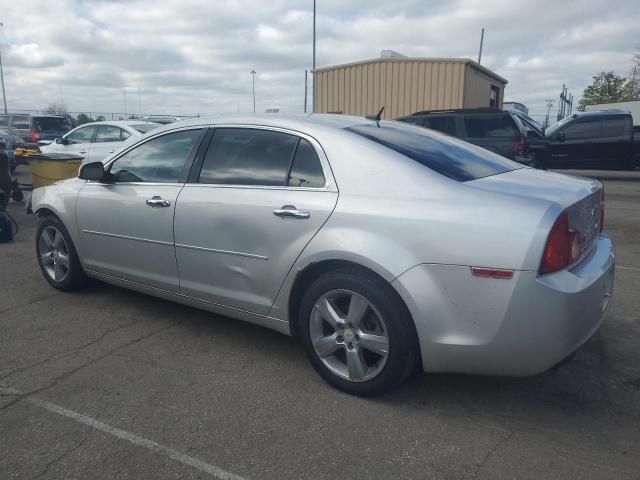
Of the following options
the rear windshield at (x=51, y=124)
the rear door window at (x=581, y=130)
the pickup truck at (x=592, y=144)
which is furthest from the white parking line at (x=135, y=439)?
the rear windshield at (x=51, y=124)

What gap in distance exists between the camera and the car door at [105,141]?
38.7 ft

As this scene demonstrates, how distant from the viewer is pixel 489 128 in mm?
12352

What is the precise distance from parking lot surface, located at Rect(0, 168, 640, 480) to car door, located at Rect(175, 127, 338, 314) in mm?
499

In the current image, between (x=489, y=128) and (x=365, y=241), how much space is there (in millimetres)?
10461

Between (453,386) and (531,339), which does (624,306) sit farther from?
(531,339)

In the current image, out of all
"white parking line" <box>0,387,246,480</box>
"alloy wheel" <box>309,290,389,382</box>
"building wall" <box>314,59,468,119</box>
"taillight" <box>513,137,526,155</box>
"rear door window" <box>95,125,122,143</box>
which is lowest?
"white parking line" <box>0,387,246,480</box>

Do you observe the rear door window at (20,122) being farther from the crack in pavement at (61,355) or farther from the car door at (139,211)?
the crack in pavement at (61,355)

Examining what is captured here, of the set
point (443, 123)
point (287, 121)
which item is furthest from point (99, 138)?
→ point (287, 121)

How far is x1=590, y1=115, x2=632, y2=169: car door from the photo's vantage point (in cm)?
1384

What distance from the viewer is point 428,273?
105 inches

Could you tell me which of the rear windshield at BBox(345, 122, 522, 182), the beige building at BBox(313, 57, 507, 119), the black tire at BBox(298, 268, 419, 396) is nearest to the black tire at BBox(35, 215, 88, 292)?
the black tire at BBox(298, 268, 419, 396)

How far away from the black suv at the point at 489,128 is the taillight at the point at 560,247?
9.84m

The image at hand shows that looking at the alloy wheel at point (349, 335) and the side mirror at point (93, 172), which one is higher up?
the side mirror at point (93, 172)

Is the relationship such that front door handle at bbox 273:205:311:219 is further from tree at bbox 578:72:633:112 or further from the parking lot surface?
tree at bbox 578:72:633:112
